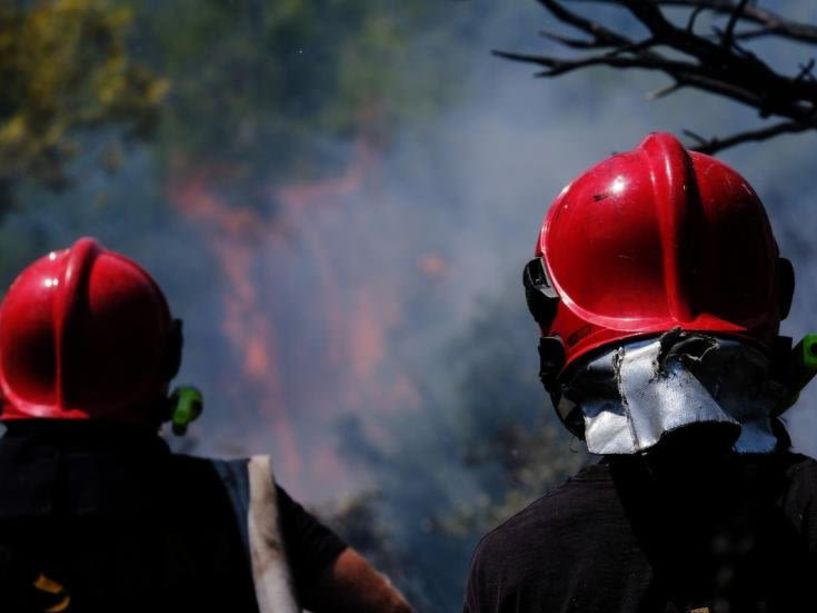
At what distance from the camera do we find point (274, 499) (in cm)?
246

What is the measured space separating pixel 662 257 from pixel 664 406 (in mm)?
270

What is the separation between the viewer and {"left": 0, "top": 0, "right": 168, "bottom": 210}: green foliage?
45.8 ft

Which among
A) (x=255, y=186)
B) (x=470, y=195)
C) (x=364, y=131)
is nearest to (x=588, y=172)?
(x=470, y=195)

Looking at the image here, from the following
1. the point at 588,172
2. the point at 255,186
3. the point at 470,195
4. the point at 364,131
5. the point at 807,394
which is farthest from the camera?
the point at 255,186

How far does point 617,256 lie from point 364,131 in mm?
10512

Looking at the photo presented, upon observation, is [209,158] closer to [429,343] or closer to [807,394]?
[429,343]

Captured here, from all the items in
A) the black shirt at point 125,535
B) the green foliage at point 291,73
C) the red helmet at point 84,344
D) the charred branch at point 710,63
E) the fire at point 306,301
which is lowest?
the fire at point 306,301

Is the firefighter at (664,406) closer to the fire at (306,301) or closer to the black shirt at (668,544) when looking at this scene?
the black shirt at (668,544)

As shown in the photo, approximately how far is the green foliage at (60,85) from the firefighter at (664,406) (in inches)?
488

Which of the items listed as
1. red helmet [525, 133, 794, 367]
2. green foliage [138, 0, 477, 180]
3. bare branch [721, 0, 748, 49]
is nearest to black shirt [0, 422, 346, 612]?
red helmet [525, 133, 794, 367]

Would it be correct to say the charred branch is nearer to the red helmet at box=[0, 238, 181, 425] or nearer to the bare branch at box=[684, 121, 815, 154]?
the bare branch at box=[684, 121, 815, 154]

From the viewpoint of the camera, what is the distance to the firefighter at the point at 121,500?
2.36m

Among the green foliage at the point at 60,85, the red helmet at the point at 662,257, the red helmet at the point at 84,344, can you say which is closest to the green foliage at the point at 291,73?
the green foliage at the point at 60,85

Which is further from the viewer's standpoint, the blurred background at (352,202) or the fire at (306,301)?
the fire at (306,301)
